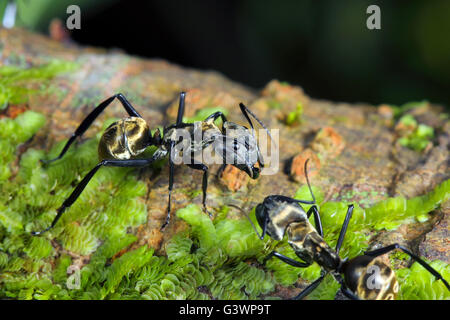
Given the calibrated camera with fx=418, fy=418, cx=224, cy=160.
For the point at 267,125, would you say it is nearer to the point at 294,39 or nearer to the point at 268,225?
the point at 268,225

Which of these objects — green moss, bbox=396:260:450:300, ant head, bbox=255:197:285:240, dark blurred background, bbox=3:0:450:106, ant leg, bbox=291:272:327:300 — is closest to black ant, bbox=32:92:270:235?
ant head, bbox=255:197:285:240

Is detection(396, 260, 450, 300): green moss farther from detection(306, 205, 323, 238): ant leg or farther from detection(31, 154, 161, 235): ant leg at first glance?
detection(31, 154, 161, 235): ant leg

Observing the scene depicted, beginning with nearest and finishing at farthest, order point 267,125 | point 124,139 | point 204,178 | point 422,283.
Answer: point 422,283
point 204,178
point 124,139
point 267,125

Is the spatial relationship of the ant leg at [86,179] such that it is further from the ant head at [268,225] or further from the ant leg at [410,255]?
the ant leg at [410,255]

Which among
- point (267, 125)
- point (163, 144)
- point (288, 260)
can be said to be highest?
point (267, 125)

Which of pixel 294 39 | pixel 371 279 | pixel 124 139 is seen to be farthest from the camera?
pixel 294 39

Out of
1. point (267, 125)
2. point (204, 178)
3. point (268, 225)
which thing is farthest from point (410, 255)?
point (267, 125)

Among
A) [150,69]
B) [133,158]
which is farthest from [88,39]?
[133,158]
